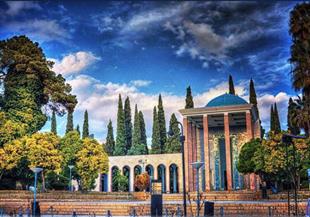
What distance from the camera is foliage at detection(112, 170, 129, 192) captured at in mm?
48219

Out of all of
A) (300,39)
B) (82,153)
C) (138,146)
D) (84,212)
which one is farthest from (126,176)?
(300,39)

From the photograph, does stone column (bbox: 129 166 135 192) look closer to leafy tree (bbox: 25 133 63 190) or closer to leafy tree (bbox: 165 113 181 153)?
leafy tree (bbox: 165 113 181 153)

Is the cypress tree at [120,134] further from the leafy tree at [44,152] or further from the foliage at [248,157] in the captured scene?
the leafy tree at [44,152]

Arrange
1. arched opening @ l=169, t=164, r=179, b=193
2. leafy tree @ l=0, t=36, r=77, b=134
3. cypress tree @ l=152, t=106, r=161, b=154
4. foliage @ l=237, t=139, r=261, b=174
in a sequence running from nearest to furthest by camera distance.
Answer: leafy tree @ l=0, t=36, r=77, b=134, foliage @ l=237, t=139, r=261, b=174, arched opening @ l=169, t=164, r=179, b=193, cypress tree @ l=152, t=106, r=161, b=154

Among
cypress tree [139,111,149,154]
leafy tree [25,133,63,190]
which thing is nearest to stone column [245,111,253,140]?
leafy tree [25,133,63,190]

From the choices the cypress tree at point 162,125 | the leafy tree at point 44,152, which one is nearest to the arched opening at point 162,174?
the cypress tree at point 162,125

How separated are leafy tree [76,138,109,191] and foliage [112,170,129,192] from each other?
1438 cm

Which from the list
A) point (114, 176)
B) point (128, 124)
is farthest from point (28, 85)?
point (128, 124)

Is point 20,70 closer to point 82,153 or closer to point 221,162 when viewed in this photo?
point 82,153

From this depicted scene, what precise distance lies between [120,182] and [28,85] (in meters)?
20.5

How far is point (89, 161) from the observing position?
1293 inches

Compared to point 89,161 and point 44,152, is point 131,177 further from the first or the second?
point 44,152

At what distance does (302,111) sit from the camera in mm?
23281

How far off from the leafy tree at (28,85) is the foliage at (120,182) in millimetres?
17357
